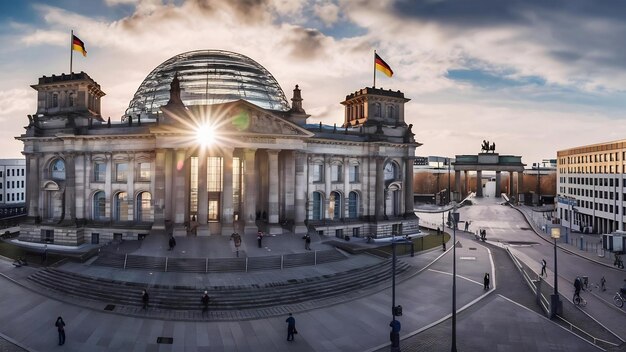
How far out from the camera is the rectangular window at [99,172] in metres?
55.2

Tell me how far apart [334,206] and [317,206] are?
2980 millimetres

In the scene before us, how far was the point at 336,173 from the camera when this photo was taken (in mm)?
62156

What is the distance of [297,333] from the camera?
26.7 metres

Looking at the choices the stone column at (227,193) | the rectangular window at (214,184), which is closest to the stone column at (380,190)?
the rectangular window at (214,184)

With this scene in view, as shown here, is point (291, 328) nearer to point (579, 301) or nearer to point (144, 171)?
point (579, 301)

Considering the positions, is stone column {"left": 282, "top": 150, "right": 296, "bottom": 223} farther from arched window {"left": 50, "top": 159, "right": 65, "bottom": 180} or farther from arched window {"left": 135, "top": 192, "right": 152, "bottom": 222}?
arched window {"left": 50, "top": 159, "right": 65, "bottom": 180}

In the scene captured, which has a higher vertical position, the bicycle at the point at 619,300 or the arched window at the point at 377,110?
the arched window at the point at 377,110

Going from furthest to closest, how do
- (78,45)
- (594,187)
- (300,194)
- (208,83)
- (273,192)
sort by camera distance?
(594,187), (208,83), (78,45), (300,194), (273,192)

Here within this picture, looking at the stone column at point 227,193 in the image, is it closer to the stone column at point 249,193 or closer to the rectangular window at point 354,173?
the stone column at point 249,193

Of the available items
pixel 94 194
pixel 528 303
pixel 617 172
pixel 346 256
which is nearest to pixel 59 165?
pixel 94 194

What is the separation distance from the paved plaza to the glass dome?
29758 mm

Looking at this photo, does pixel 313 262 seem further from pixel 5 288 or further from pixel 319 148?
pixel 5 288

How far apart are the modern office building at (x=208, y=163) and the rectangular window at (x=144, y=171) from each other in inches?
5.7

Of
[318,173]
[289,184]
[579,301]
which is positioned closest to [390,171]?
[318,173]
